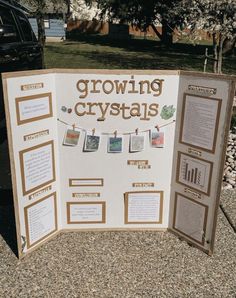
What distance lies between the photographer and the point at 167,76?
329 cm

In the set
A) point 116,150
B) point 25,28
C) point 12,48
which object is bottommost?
point 116,150

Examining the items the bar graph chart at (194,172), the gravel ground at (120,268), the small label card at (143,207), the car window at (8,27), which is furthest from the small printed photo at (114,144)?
the car window at (8,27)

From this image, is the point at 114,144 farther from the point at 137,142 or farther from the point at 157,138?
the point at 157,138

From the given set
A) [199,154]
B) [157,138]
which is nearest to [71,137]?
[157,138]

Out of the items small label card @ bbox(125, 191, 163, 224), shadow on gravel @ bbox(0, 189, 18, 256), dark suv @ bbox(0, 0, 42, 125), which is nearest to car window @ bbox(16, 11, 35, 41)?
dark suv @ bbox(0, 0, 42, 125)

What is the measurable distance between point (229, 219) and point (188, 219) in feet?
2.50

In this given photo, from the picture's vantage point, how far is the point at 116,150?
352cm

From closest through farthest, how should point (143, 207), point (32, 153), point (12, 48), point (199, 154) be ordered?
1. point (32, 153)
2. point (199, 154)
3. point (143, 207)
4. point (12, 48)

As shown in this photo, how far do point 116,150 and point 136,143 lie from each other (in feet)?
0.69

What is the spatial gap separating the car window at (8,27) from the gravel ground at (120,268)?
3.00m

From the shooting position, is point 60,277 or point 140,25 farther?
point 140,25

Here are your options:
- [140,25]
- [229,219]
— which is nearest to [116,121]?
[229,219]

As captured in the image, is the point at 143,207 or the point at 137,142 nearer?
the point at 137,142

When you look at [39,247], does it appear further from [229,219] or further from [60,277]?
[229,219]
